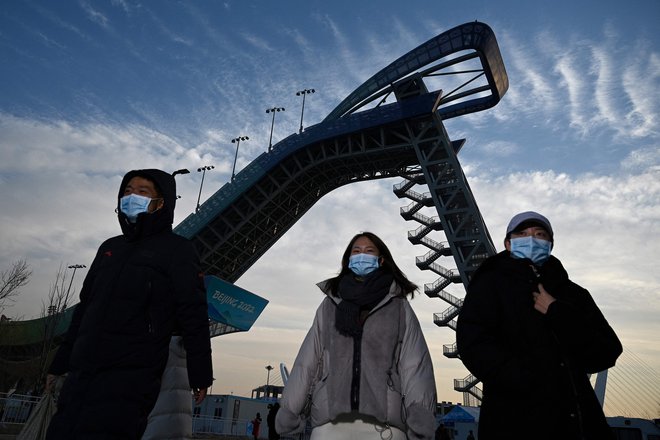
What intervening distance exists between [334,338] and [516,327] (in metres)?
1.22

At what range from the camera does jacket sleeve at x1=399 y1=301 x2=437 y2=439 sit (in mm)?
2707

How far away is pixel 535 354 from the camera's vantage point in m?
2.81

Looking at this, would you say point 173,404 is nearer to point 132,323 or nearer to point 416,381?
point 132,323

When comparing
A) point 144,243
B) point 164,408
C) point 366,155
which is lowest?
point 164,408

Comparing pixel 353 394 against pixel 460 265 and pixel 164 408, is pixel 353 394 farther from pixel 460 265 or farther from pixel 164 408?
pixel 460 265

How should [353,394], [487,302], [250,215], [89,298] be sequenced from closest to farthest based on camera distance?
[353,394] → [487,302] → [89,298] → [250,215]

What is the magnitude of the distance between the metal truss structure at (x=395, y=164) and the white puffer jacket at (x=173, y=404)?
25.5m

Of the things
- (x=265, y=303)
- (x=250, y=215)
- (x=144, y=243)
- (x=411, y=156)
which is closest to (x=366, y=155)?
(x=411, y=156)

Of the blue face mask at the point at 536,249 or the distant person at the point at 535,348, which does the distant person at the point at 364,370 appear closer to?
the distant person at the point at 535,348

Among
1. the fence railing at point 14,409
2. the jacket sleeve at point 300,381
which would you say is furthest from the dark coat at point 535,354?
the fence railing at point 14,409

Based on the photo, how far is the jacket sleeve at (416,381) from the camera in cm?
271

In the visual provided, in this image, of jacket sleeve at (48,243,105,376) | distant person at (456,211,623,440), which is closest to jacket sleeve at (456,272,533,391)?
distant person at (456,211,623,440)

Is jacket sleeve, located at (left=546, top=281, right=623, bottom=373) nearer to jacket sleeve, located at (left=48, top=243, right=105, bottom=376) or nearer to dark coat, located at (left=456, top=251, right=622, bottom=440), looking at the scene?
dark coat, located at (left=456, top=251, right=622, bottom=440)

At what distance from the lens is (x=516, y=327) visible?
296 centimetres
